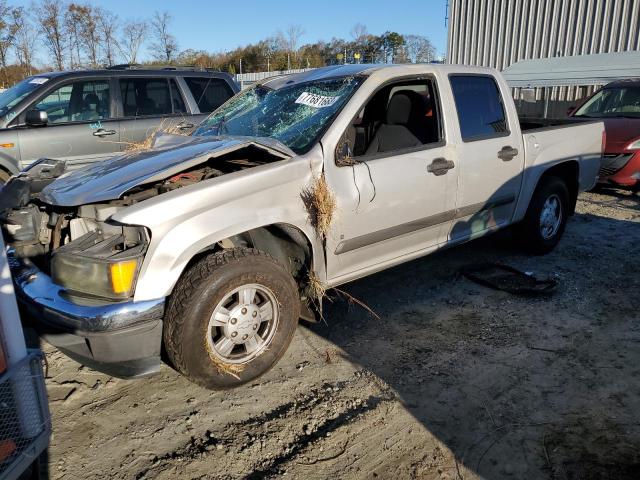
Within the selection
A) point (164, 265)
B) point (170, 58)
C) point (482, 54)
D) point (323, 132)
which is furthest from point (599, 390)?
point (170, 58)

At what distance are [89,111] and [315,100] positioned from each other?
408cm

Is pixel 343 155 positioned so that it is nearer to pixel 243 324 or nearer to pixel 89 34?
pixel 243 324

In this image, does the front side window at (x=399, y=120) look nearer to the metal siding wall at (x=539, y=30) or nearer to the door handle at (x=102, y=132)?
the door handle at (x=102, y=132)

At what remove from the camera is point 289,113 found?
154 inches

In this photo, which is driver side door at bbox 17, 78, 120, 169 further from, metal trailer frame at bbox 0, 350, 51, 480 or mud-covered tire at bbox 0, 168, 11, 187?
metal trailer frame at bbox 0, 350, 51, 480

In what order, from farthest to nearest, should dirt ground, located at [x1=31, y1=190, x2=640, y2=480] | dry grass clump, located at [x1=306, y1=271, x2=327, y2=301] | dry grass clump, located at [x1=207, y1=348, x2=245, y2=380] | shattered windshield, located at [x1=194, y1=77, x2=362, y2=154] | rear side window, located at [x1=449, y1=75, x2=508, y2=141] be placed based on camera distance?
Answer: rear side window, located at [x1=449, y1=75, x2=508, y2=141], shattered windshield, located at [x1=194, y1=77, x2=362, y2=154], dry grass clump, located at [x1=306, y1=271, x2=327, y2=301], dry grass clump, located at [x1=207, y1=348, x2=245, y2=380], dirt ground, located at [x1=31, y1=190, x2=640, y2=480]

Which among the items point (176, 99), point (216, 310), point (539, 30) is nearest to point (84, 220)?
point (216, 310)

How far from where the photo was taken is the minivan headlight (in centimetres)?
267

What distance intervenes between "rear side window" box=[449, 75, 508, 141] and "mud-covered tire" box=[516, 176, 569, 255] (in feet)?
2.87

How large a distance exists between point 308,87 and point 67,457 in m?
2.90

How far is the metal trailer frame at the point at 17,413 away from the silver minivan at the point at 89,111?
426 centimetres

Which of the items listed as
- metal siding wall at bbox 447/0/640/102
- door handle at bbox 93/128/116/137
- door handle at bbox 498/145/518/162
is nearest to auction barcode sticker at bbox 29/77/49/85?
door handle at bbox 93/128/116/137

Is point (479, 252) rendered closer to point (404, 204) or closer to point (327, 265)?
point (404, 204)

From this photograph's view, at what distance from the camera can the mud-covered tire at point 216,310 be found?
9.32 feet
